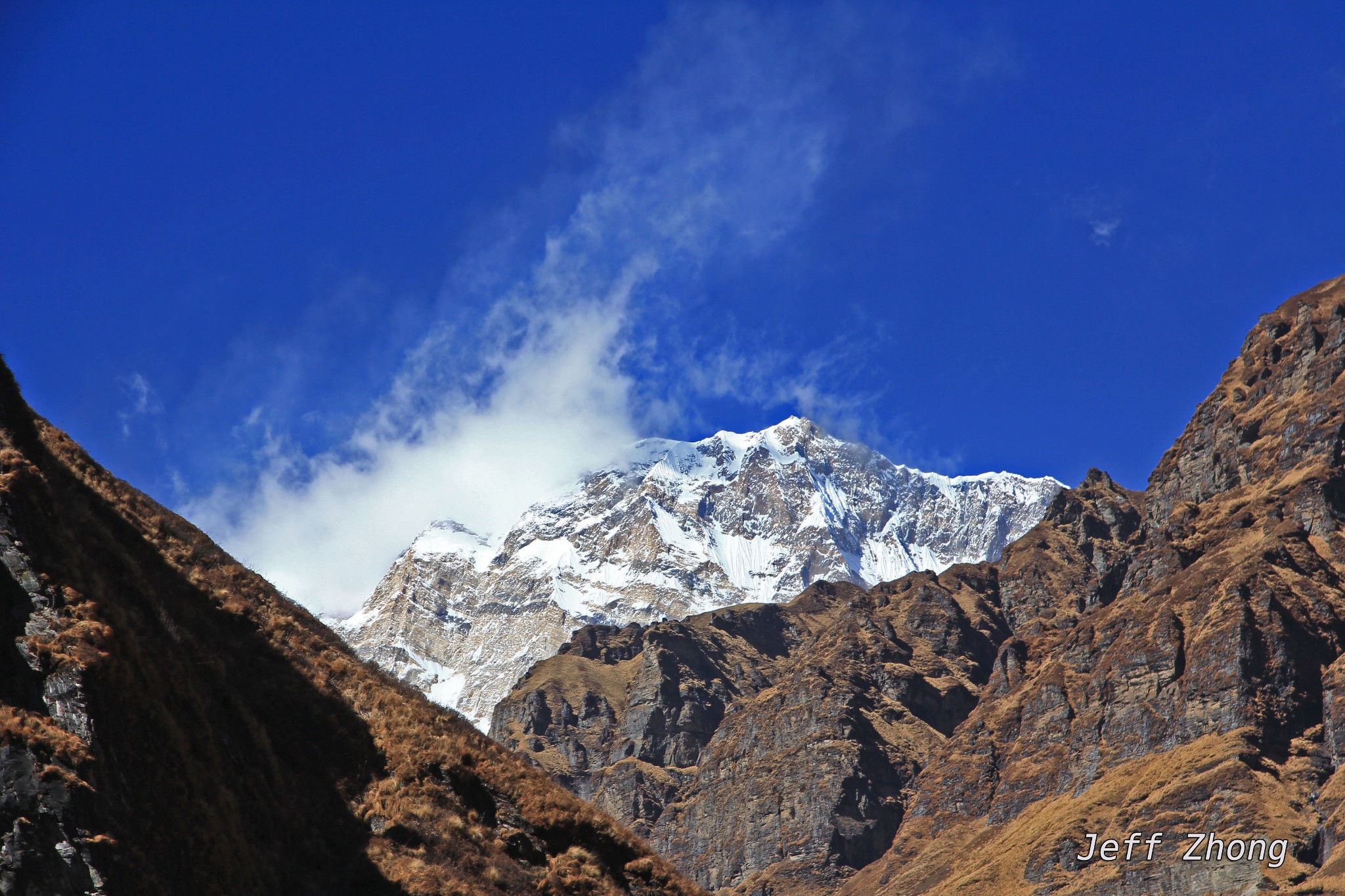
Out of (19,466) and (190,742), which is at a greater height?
(19,466)

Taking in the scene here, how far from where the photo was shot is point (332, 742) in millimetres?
37094

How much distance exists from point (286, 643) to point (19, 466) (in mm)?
13804

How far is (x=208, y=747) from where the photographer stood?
28734 mm

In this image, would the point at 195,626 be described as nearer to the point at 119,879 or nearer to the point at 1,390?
the point at 1,390

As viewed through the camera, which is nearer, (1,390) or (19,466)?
(19,466)

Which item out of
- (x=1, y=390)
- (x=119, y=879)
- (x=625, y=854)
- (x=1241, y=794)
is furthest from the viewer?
(x=1241, y=794)

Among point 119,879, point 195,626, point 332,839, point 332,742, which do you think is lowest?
point 119,879

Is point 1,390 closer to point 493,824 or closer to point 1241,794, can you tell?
point 493,824

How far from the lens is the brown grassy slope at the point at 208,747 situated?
2416 centimetres

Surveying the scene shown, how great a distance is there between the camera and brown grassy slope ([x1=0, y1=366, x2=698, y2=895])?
2416cm

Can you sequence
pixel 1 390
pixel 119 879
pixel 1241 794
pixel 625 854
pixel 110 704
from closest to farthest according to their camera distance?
pixel 119 879 → pixel 110 704 → pixel 1 390 → pixel 625 854 → pixel 1241 794

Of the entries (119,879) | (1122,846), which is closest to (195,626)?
(119,879)

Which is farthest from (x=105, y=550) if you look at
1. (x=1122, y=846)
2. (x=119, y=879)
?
(x=1122, y=846)

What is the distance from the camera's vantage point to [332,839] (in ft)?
109
